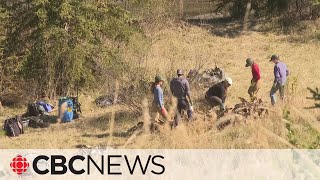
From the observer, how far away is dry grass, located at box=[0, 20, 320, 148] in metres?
6.18

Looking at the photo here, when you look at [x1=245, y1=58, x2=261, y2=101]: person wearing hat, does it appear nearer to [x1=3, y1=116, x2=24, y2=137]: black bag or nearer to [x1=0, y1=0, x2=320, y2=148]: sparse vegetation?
[x1=0, y1=0, x2=320, y2=148]: sparse vegetation

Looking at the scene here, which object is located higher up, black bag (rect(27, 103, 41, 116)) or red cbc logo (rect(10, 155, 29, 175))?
red cbc logo (rect(10, 155, 29, 175))

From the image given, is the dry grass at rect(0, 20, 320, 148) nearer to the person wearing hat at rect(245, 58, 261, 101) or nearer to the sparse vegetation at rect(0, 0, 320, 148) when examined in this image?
the sparse vegetation at rect(0, 0, 320, 148)

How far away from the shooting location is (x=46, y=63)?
666 inches

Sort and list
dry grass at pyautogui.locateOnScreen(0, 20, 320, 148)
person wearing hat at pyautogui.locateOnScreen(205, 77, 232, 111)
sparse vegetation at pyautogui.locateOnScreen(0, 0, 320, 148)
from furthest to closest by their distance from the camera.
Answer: sparse vegetation at pyautogui.locateOnScreen(0, 0, 320, 148) → person wearing hat at pyautogui.locateOnScreen(205, 77, 232, 111) → dry grass at pyautogui.locateOnScreen(0, 20, 320, 148)

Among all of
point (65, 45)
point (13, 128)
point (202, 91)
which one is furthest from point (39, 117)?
point (202, 91)

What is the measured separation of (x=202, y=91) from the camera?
14867 millimetres

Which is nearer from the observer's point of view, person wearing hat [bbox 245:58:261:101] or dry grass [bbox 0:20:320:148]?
dry grass [bbox 0:20:320:148]

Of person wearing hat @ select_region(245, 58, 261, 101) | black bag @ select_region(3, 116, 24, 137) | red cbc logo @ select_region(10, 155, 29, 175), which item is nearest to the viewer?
red cbc logo @ select_region(10, 155, 29, 175)

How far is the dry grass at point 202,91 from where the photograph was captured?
618cm

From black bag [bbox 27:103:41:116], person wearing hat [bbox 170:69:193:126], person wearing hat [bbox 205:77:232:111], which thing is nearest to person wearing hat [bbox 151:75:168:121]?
person wearing hat [bbox 170:69:193:126]

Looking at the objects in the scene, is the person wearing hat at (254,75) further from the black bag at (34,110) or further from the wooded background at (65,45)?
the black bag at (34,110)

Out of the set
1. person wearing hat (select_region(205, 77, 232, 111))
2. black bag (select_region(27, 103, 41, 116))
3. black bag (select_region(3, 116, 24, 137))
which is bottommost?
black bag (select_region(3, 116, 24, 137))

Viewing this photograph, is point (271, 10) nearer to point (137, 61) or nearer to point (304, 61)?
point (304, 61)
